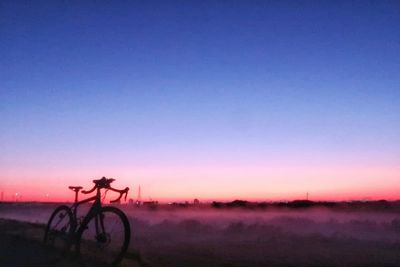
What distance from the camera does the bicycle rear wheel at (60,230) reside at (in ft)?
49.4

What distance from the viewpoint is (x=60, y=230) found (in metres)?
15.8

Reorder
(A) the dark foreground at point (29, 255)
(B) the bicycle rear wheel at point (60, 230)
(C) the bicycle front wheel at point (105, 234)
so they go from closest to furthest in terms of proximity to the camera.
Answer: (C) the bicycle front wheel at point (105, 234), (A) the dark foreground at point (29, 255), (B) the bicycle rear wheel at point (60, 230)

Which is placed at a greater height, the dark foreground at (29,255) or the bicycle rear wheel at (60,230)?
the bicycle rear wheel at (60,230)

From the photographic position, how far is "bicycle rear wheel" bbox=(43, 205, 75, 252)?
49.4 feet

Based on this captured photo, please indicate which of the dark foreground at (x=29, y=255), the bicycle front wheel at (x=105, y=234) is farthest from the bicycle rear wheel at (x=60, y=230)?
the bicycle front wheel at (x=105, y=234)

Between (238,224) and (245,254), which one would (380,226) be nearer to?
(238,224)

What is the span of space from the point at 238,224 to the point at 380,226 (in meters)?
16.4

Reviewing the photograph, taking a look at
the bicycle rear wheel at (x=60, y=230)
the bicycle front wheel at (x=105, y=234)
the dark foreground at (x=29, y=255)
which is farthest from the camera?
the bicycle rear wheel at (x=60, y=230)

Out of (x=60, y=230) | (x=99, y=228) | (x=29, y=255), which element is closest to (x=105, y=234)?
(x=99, y=228)

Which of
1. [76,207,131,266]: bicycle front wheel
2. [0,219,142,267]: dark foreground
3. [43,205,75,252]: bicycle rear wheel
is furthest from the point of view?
[43,205,75,252]: bicycle rear wheel

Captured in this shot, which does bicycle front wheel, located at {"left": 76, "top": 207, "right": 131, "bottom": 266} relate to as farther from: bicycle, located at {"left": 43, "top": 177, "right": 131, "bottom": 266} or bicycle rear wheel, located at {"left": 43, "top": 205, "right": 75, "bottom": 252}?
bicycle rear wheel, located at {"left": 43, "top": 205, "right": 75, "bottom": 252}

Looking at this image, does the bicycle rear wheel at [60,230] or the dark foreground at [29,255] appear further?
the bicycle rear wheel at [60,230]

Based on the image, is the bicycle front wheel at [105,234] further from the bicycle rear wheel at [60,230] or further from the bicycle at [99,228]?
the bicycle rear wheel at [60,230]

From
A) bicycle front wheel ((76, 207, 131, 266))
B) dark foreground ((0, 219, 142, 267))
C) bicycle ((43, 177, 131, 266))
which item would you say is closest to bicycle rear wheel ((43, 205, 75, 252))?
bicycle ((43, 177, 131, 266))
